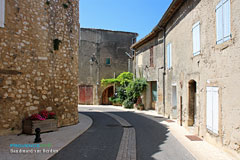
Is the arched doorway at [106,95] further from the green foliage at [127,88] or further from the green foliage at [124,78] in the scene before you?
the green foliage at [124,78]

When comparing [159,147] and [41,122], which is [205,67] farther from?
[41,122]

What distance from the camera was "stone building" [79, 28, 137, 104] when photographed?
23.9m

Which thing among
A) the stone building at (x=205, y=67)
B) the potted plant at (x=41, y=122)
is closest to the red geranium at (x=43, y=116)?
the potted plant at (x=41, y=122)

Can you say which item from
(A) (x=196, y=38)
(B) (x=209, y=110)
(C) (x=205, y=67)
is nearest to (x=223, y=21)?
(C) (x=205, y=67)

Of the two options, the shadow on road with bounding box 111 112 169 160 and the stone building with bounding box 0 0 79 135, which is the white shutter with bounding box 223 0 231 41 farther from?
the stone building with bounding box 0 0 79 135

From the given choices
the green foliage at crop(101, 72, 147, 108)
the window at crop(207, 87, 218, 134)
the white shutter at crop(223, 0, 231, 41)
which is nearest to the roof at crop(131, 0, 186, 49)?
the green foliage at crop(101, 72, 147, 108)

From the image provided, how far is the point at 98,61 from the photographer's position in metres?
24.2

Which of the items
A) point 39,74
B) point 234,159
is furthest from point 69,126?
point 234,159

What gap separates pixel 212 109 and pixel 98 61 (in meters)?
18.8

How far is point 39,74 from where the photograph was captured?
8.45 metres

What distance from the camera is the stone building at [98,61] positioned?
2391 cm

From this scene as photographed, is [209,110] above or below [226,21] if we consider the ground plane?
below

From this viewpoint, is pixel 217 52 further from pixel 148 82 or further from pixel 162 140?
pixel 148 82

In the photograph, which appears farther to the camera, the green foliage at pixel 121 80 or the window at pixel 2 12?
the green foliage at pixel 121 80
